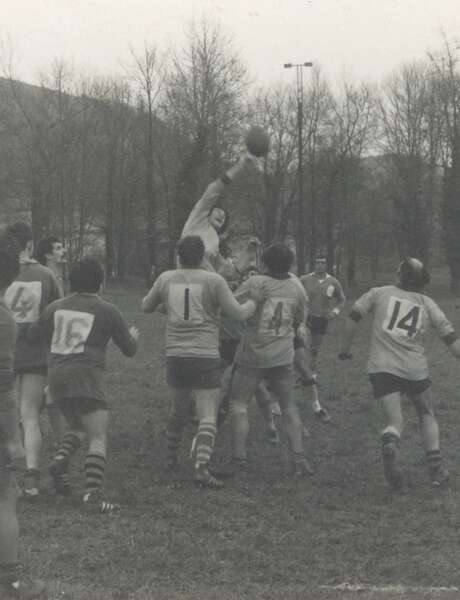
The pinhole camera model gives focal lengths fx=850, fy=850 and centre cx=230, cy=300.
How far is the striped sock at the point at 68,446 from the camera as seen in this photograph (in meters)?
6.14

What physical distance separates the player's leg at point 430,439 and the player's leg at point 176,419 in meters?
1.87

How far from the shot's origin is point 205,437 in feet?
21.9

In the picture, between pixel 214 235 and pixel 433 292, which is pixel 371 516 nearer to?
pixel 214 235

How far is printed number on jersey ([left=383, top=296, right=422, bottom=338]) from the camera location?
696 centimetres

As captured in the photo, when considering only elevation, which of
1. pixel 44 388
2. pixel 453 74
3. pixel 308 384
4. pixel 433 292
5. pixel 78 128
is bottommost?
pixel 433 292

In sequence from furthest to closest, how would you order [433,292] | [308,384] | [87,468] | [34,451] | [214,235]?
[433,292], [308,384], [214,235], [34,451], [87,468]

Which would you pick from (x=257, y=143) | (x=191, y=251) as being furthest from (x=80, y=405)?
(x=257, y=143)

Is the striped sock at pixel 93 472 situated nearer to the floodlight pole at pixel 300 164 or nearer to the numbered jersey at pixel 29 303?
the numbered jersey at pixel 29 303

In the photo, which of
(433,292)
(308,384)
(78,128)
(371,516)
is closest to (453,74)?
(433,292)

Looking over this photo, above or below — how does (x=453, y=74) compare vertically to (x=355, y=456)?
above

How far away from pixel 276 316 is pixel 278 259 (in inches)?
19.6

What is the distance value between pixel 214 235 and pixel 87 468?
257cm

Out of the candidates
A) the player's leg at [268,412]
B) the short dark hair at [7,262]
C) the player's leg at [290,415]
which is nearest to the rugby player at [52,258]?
the player's leg at [290,415]

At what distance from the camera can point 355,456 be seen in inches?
316
